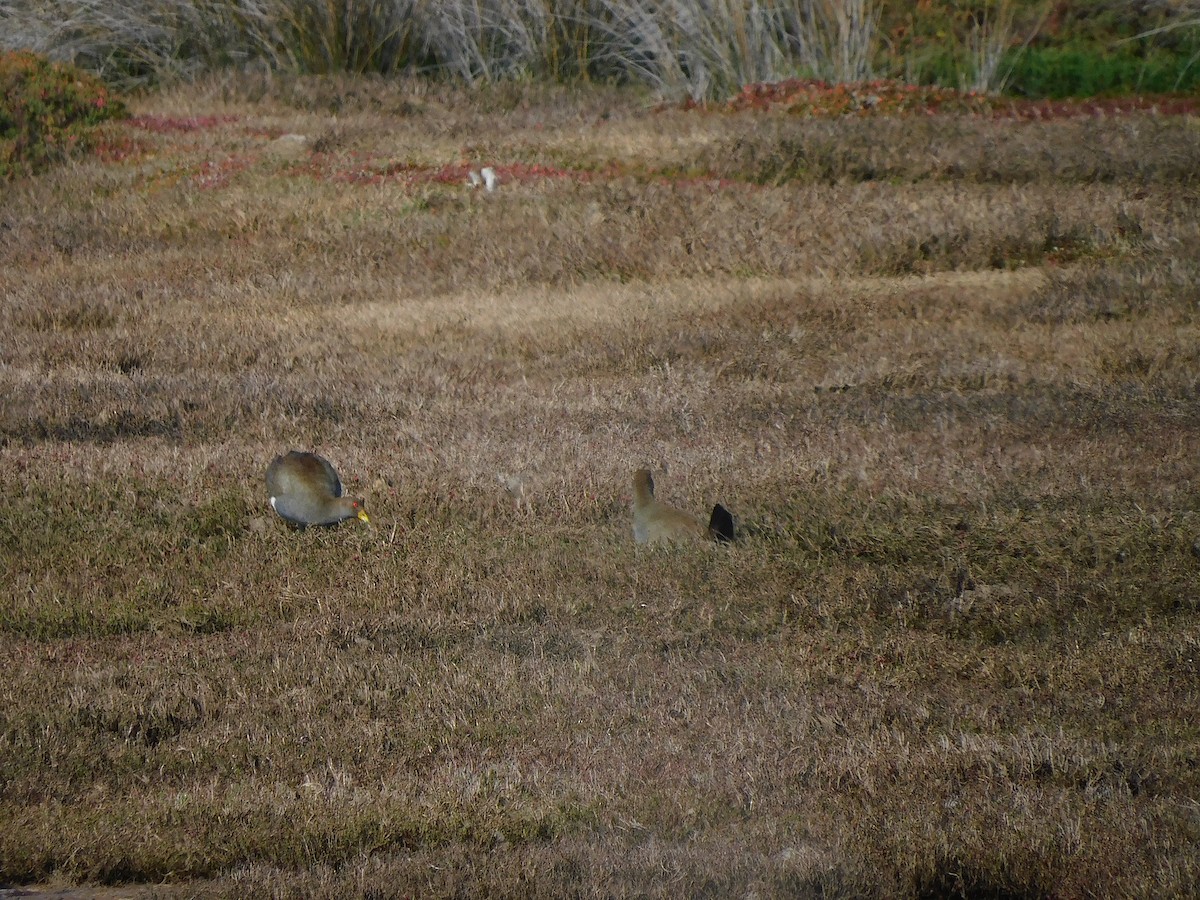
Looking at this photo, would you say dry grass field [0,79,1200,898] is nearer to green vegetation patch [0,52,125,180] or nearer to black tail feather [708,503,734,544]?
black tail feather [708,503,734,544]

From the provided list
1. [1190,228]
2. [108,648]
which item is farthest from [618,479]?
[1190,228]

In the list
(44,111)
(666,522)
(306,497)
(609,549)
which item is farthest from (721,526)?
(44,111)

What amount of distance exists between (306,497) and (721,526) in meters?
1.80

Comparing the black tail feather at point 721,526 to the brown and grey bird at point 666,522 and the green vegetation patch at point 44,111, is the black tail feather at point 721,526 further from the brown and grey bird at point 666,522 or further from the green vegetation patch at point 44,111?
the green vegetation patch at point 44,111

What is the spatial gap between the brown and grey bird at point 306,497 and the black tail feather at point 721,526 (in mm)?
1511

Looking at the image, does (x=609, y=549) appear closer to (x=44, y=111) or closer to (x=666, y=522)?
(x=666, y=522)

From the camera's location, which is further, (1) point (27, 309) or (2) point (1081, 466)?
(1) point (27, 309)

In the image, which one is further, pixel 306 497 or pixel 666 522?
pixel 306 497

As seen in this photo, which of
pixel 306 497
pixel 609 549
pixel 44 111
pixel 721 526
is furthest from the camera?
pixel 44 111

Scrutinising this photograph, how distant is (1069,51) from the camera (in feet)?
92.9

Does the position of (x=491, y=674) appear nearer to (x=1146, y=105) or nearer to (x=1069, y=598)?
(x=1069, y=598)

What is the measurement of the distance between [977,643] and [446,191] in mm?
10285

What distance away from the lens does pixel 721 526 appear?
19.8 ft

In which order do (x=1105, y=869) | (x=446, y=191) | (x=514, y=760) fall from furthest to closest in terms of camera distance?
1. (x=446, y=191)
2. (x=514, y=760)
3. (x=1105, y=869)
